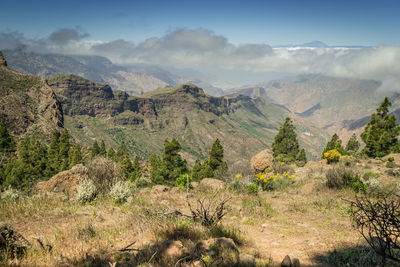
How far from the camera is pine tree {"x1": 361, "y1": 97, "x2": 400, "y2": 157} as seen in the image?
3391 cm

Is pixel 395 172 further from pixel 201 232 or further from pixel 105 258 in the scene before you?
pixel 105 258

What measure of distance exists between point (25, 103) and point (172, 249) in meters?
160

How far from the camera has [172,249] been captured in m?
4.37

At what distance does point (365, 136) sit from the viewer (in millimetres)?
37594

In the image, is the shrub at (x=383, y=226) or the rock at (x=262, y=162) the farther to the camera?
the rock at (x=262, y=162)

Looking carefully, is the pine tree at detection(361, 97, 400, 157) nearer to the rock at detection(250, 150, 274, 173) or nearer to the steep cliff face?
the rock at detection(250, 150, 274, 173)

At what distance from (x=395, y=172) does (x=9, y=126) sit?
432 ft

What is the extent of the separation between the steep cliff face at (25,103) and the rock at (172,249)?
12307 cm

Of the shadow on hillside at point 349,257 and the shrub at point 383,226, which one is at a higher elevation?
the shrub at point 383,226

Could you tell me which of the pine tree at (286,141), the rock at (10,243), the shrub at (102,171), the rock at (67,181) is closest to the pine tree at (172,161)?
the pine tree at (286,141)

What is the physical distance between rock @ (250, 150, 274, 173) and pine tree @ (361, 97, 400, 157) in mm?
21105

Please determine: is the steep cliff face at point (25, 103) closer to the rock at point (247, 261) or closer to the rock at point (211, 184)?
the rock at point (211, 184)

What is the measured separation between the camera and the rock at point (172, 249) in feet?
13.9

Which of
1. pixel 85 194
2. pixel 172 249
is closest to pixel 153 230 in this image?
pixel 172 249
